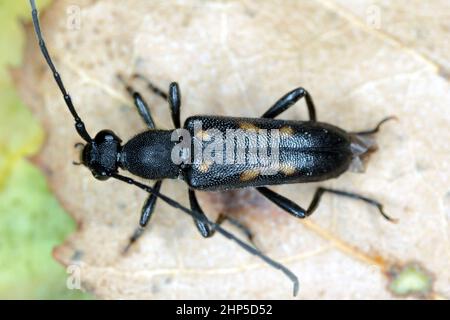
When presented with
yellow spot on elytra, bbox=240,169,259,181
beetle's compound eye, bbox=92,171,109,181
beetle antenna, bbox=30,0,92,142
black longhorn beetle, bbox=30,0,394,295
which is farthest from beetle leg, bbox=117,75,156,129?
yellow spot on elytra, bbox=240,169,259,181

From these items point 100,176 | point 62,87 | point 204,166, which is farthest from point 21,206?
point 204,166

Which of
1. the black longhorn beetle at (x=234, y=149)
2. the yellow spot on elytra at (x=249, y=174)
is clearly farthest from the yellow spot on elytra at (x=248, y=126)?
the yellow spot on elytra at (x=249, y=174)

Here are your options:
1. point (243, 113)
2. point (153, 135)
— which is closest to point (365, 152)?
point (243, 113)

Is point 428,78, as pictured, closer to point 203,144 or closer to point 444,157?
point 444,157

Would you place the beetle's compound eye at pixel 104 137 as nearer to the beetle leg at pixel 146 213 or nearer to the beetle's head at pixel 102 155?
the beetle's head at pixel 102 155

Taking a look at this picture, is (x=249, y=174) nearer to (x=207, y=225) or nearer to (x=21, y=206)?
(x=207, y=225)

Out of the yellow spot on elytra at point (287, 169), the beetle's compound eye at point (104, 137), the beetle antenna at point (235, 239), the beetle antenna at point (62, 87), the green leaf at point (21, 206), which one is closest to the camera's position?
the beetle antenna at point (235, 239)

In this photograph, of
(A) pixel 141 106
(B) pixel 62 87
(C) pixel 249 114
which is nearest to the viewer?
(B) pixel 62 87
